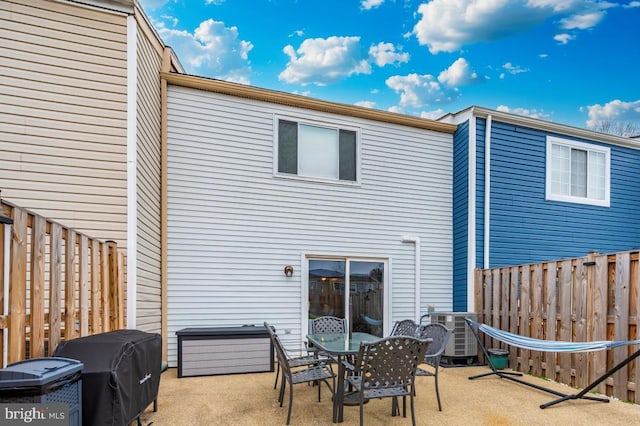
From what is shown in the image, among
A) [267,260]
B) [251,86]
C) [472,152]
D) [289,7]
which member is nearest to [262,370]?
[267,260]

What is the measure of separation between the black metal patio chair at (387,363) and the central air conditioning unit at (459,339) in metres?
2.93

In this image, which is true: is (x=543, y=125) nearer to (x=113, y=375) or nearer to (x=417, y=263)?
(x=417, y=263)

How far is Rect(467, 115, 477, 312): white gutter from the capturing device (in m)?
6.48

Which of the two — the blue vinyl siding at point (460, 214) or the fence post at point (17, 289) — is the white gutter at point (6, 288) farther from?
the blue vinyl siding at point (460, 214)

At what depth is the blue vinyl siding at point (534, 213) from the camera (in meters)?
6.82

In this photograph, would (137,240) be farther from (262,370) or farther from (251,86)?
(251,86)

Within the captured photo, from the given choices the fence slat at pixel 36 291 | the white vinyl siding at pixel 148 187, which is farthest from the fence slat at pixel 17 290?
the white vinyl siding at pixel 148 187

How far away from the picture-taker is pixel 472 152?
6.70 meters

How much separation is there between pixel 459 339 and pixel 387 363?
3304 mm

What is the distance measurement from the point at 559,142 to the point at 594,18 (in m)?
6.23

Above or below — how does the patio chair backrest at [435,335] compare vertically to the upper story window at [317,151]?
below

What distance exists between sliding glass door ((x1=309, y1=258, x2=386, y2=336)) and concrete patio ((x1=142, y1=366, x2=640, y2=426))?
1.78m

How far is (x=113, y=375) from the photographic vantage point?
2.32m

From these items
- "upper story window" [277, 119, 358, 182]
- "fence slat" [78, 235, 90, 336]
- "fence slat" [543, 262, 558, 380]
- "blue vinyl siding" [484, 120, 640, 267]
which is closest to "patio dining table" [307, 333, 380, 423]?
"fence slat" [78, 235, 90, 336]
